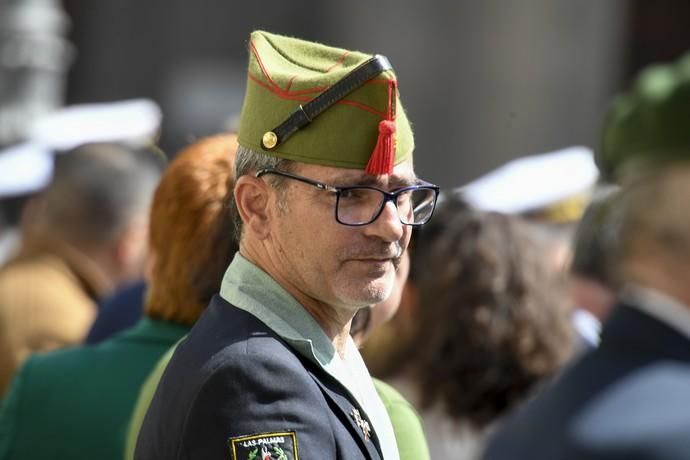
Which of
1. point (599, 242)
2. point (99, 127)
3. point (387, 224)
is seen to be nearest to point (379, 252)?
point (387, 224)

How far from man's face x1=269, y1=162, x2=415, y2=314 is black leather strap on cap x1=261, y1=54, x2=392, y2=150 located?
72 mm

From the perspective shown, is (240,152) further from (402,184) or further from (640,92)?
(640,92)

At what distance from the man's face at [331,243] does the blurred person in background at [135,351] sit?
31.6 inches

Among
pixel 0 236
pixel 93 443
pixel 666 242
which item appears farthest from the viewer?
pixel 0 236

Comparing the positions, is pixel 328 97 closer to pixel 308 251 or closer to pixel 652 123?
pixel 308 251

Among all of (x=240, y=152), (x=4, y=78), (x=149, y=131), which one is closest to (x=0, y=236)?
(x=4, y=78)

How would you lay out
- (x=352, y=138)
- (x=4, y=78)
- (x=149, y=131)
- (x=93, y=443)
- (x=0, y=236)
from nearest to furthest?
(x=352, y=138) → (x=93, y=443) → (x=149, y=131) → (x=0, y=236) → (x=4, y=78)

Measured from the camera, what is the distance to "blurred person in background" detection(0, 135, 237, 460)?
321 centimetres

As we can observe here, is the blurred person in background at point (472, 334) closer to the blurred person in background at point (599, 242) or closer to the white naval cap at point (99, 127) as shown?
the blurred person in background at point (599, 242)

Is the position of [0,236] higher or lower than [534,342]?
lower

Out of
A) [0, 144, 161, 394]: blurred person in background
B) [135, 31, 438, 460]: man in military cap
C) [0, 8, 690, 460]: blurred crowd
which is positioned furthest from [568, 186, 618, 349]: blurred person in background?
[0, 144, 161, 394]: blurred person in background

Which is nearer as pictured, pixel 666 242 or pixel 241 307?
pixel 666 242

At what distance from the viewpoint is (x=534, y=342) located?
4.05 m

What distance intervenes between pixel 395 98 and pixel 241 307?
454mm
